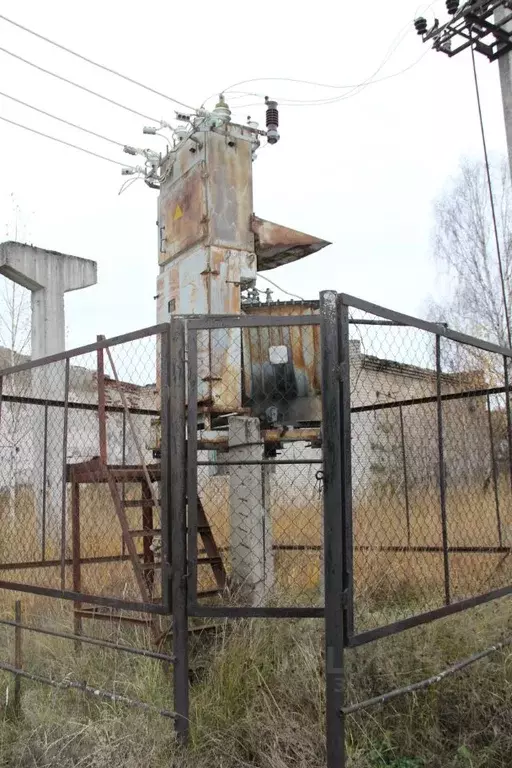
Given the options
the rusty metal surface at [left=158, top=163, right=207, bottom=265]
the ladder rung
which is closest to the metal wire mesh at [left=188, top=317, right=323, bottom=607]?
the ladder rung

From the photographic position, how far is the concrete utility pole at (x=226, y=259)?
17.1ft

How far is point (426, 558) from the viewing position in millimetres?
6500

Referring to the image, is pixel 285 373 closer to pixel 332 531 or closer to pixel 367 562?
pixel 367 562

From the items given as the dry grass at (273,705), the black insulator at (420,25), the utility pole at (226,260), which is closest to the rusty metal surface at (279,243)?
the utility pole at (226,260)

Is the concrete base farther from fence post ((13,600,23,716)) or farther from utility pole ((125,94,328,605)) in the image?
fence post ((13,600,23,716))

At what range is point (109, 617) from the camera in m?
4.81

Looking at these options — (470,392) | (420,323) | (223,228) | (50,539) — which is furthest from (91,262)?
(420,323)

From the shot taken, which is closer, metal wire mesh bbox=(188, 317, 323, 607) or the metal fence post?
the metal fence post

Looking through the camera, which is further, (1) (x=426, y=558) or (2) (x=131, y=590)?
(1) (x=426, y=558)

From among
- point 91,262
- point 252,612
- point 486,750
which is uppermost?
point 91,262

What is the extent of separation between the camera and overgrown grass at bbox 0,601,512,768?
329cm

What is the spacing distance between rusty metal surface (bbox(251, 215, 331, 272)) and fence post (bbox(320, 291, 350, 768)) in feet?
9.24

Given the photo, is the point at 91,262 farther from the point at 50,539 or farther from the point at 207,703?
the point at 207,703

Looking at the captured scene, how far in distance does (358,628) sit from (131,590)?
7.29 feet
